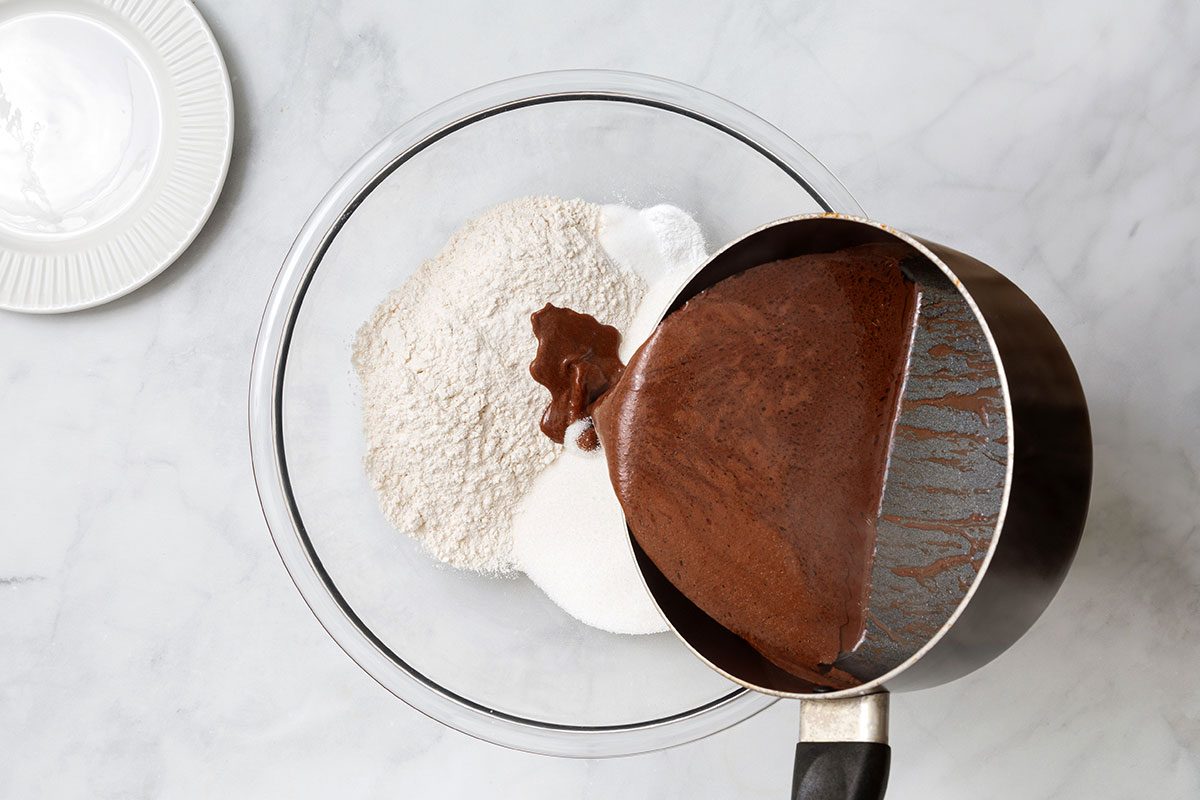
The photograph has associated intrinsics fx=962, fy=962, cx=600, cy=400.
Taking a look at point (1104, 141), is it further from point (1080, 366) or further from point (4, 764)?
point (4, 764)

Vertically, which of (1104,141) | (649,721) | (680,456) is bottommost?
(649,721)

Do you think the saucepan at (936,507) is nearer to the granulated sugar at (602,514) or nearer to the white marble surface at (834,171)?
the granulated sugar at (602,514)

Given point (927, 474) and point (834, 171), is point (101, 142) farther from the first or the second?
point (927, 474)

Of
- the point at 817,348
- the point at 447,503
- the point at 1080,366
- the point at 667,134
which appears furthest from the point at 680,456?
the point at 1080,366

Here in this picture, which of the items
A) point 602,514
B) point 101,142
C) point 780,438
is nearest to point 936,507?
point 780,438

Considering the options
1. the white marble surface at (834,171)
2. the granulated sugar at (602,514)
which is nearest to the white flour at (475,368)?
the granulated sugar at (602,514)

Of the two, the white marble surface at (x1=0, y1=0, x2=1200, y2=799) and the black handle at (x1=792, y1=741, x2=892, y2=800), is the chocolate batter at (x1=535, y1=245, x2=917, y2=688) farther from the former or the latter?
the white marble surface at (x1=0, y1=0, x2=1200, y2=799)
